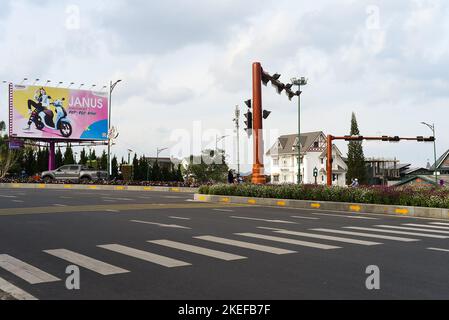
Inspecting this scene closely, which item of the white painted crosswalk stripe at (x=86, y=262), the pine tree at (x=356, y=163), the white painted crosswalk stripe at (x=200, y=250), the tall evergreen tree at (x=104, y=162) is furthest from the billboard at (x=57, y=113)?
the white painted crosswalk stripe at (x=86, y=262)

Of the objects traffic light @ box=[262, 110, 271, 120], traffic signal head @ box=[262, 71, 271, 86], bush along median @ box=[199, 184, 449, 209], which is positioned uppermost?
traffic signal head @ box=[262, 71, 271, 86]

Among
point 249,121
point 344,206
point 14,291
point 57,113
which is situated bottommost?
point 14,291

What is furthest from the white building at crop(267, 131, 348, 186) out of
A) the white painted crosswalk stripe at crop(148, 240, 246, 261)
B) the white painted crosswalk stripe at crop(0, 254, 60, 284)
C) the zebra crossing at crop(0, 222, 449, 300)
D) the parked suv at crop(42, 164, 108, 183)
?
the white painted crosswalk stripe at crop(0, 254, 60, 284)

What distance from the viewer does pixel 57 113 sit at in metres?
56.7

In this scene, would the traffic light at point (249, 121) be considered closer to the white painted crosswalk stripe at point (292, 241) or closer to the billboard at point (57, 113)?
the white painted crosswalk stripe at point (292, 241)

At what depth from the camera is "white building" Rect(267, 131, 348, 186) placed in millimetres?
84750

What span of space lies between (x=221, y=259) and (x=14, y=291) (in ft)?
10.9

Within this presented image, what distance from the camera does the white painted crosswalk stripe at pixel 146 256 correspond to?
25.2ft

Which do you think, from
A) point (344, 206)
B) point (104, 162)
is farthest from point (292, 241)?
point (104, 162)

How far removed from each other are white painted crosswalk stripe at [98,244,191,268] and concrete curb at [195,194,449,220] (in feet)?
40.8

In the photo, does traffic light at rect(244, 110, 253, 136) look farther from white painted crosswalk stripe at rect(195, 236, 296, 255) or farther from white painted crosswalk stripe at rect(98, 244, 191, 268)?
white painted crosswalk stripe at rect(98, 244, 191, 268)

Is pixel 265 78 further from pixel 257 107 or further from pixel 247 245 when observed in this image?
pixel 247 245
